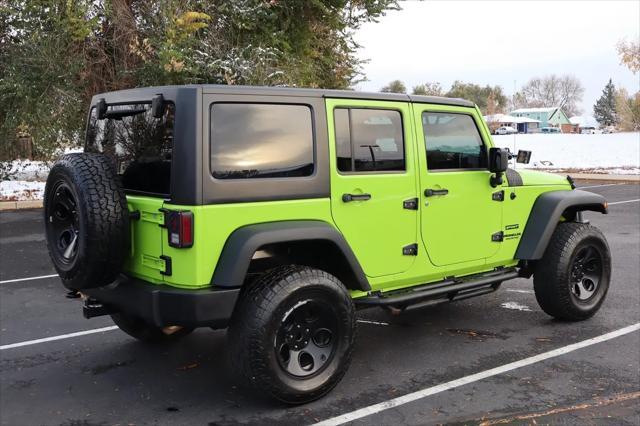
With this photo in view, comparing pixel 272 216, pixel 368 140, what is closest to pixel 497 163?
pixel 368 140

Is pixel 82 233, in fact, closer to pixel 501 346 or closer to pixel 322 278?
pixel 322 278

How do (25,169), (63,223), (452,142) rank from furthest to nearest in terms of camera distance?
(25,169), (452,142), (63,223)

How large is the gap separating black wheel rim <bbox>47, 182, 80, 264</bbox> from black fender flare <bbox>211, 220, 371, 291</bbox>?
992 millimetres

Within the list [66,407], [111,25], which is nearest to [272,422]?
[66,407]

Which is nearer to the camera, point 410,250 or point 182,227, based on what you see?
point 182,227

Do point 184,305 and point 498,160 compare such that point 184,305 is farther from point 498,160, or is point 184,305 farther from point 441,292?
point 498,160

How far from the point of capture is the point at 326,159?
156 inches

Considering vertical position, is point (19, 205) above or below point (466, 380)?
above

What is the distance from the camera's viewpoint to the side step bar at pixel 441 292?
427 centimetres

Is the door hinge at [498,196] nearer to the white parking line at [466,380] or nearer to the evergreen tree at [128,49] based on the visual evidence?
the white parking line at [466,380]

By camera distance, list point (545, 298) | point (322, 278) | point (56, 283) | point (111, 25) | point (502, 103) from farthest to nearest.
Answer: point (502, 103) → point (111, 25) → point (56, 283) → point (545, 298) → point (322, 278)

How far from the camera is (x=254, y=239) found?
3.49 meters

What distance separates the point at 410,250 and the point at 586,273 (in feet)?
7.17

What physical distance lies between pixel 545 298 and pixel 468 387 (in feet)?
5.35
